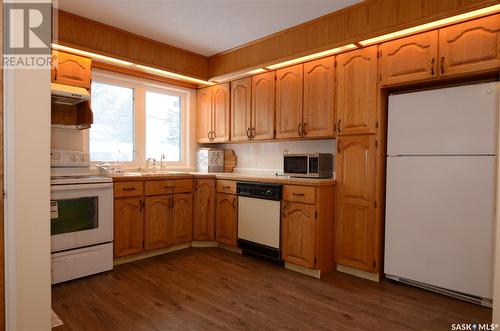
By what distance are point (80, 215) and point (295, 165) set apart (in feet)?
7.46

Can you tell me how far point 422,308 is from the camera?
7.91 feet

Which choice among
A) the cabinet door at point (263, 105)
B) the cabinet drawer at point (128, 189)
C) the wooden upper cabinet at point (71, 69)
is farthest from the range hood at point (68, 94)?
the cabinet door at point (263, 105)

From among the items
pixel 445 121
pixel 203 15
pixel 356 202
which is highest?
pixel 203 15

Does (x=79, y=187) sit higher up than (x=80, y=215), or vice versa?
(x=79, y=187)

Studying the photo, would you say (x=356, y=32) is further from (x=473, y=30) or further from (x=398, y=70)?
(x=473, y=30)

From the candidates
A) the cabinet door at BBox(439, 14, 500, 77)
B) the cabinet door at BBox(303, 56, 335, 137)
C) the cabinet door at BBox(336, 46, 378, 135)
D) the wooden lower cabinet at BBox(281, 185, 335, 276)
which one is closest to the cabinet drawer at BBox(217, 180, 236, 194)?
the wooden lower cabinet at BBox(281, 185, 335, 276)

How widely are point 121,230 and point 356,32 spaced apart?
3079 millimetres

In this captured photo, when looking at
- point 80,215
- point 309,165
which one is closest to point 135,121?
point 80,215

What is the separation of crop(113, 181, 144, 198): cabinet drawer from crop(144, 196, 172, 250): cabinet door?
0.50ft

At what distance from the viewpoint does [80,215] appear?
2.94 meters

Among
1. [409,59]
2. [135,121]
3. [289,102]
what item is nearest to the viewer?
[409,59]

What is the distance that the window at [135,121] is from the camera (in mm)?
3770

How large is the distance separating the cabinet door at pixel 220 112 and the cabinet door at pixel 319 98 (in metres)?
1.29

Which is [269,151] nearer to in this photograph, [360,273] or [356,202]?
[356,202]
